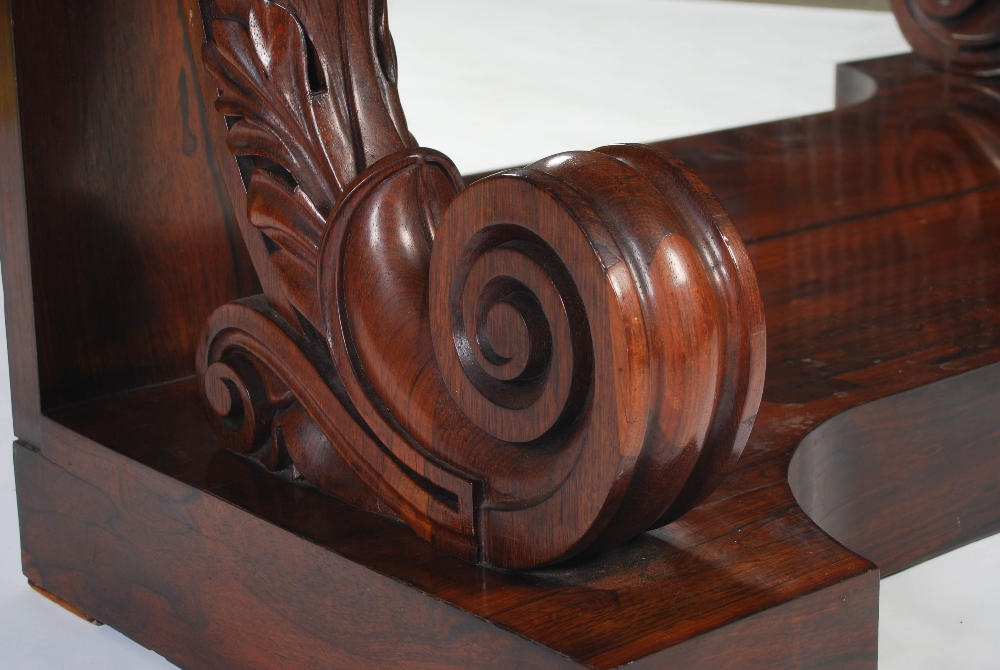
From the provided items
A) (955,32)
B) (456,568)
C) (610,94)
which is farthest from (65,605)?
(610,94)

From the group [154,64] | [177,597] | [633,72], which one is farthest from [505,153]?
[177,597]

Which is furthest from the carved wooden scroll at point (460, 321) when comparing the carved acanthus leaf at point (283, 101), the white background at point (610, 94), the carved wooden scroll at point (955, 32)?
the carved wooden scroll at point (955, 32)

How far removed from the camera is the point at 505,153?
2.64m

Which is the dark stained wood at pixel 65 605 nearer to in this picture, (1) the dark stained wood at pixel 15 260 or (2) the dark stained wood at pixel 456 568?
(2) the dark stained wood at pixel 456 568

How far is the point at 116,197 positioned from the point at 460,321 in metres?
0.49

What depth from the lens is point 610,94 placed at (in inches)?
128

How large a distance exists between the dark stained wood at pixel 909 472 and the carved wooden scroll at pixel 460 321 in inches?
10.8

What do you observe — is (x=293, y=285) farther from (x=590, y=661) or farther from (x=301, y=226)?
(x=590, y=661)

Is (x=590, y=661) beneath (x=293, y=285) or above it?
beneath

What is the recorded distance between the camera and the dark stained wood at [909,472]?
3.54ft

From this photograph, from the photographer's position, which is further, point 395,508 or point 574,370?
point 395,508

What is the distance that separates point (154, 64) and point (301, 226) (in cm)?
31

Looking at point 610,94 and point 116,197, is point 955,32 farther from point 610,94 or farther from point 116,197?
point 116,197

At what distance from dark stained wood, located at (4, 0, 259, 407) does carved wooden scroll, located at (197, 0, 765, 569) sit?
0.18 m
